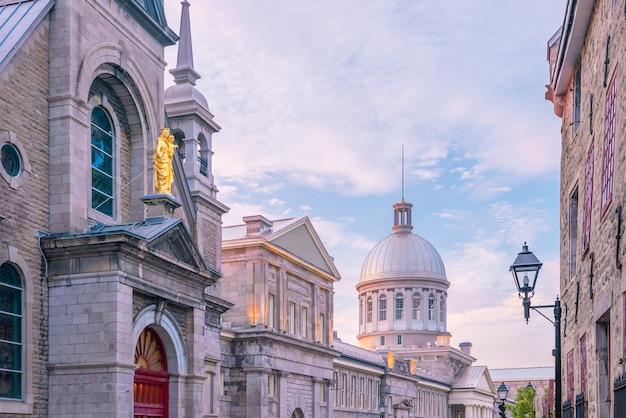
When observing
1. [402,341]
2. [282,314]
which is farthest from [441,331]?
[282,314]

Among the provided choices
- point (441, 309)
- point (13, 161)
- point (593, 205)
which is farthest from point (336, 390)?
point (441, 309)

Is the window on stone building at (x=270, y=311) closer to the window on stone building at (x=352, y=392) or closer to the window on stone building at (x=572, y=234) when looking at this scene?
the window on stone building at (x=352, y=392)

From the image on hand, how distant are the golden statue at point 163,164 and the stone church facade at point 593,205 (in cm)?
923

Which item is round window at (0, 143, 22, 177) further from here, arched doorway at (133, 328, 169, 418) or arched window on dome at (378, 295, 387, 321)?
arched window on dome at (378, 295, 387, 321)

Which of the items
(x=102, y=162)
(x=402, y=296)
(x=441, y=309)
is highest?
(x=402, y=296)

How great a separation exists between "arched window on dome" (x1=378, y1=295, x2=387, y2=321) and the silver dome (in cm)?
239

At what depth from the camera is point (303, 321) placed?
166 feet

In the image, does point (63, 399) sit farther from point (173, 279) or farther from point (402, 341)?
point (402, 341)

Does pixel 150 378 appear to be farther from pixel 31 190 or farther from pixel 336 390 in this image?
pixel 336 390

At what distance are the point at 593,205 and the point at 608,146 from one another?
188cm

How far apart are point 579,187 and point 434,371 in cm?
8135

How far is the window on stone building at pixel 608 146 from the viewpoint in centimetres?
1378

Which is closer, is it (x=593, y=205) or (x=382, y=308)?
(x=593, y=205)

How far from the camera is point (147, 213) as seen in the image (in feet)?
72.2
